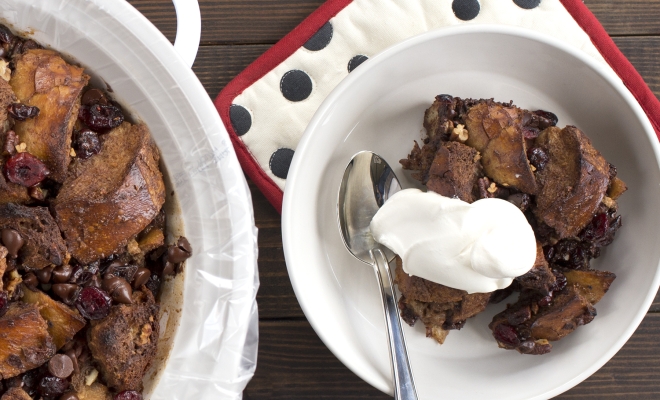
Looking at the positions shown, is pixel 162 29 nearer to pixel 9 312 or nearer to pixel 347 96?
pixel 347 96

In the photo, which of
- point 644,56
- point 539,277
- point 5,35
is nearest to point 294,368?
point 539,277

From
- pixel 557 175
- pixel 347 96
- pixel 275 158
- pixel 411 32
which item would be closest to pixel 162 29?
pixel 275 158

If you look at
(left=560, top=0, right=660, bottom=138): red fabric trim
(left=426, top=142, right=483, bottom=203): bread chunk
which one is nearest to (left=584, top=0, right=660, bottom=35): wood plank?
(left=560, top=0, right=660, bottom=138): red fabric trim

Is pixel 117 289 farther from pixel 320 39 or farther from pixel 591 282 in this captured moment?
pixel 591 282

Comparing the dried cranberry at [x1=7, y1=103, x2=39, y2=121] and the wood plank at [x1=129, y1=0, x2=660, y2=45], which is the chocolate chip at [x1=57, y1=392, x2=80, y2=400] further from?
the wood plank at [x1=129, y1=0, x2=660, y2=45]

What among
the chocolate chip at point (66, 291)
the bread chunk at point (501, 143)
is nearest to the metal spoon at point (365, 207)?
the bread chunk at point (501, 143)
